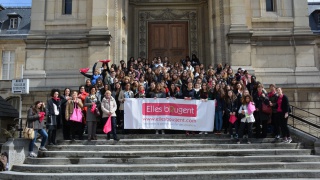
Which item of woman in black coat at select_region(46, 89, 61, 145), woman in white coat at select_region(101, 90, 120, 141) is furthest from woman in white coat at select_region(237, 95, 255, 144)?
woman in black coat at select_region(46, 89, 61, 145)

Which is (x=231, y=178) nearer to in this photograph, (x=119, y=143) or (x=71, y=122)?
(x=119, y=143)

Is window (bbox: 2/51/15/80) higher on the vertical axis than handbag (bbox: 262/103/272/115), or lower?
higher

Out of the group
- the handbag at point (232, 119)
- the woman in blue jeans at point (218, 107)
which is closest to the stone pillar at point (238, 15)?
the woman in blue jeans at point (218, 107)

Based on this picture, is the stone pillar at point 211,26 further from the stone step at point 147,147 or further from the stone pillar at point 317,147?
the stone pillar at point 317,147

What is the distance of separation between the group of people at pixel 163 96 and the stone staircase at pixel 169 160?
56 cm

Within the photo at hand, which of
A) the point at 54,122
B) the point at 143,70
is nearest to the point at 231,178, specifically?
the point at 54,122

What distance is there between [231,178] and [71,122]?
5717mm

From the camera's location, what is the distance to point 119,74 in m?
14.4

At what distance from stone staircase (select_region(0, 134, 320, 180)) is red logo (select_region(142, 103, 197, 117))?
1048mm

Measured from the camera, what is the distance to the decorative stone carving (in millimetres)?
21297

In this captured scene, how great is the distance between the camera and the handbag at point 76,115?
478 inches

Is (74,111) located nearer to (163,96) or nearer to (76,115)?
(76,115)

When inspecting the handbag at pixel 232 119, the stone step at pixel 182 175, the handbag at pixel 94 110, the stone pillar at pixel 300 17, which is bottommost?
the stone step at pixel 182 175

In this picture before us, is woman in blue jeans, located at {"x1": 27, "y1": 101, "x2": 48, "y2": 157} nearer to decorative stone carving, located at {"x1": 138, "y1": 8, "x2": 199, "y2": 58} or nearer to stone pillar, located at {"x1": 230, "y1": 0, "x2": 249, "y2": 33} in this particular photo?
decorative stone carving, located at {"x1": 138, "y1": 8, "x2": 199, "y2": 58}
